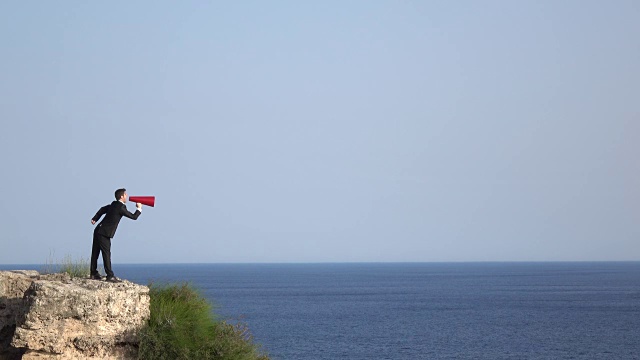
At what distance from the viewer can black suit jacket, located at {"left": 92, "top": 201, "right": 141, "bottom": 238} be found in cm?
1975

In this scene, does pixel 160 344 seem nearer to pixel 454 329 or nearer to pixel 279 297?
pixel 454 329

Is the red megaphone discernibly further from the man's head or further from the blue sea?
the blue sea

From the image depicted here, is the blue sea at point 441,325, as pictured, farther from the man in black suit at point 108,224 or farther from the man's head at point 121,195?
the man's head at point 121,195

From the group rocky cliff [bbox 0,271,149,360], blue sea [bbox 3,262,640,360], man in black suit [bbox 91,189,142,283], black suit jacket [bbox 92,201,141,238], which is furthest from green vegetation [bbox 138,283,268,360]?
blue sea [bbox 3,262,640,360]

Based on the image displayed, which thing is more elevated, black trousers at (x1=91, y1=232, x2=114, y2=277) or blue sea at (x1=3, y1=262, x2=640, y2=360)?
black trousers at (x1=91, y1=232, x2=114, y2=277)

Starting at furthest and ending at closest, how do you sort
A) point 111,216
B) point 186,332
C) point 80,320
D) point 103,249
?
point 186,332
point 103,249
point 111,216
point 80,320

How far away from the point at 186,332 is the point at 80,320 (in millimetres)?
3157

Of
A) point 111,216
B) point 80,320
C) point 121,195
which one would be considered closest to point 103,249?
point 111,216

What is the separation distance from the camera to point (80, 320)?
18.2m

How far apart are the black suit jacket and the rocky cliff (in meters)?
1.36

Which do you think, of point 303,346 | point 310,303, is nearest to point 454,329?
point 303,346

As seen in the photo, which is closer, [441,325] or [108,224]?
[108,224]

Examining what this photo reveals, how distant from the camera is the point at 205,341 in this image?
20750 mm

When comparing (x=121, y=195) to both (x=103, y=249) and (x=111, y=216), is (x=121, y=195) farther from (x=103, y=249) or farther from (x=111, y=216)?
(x=103, y=249)
